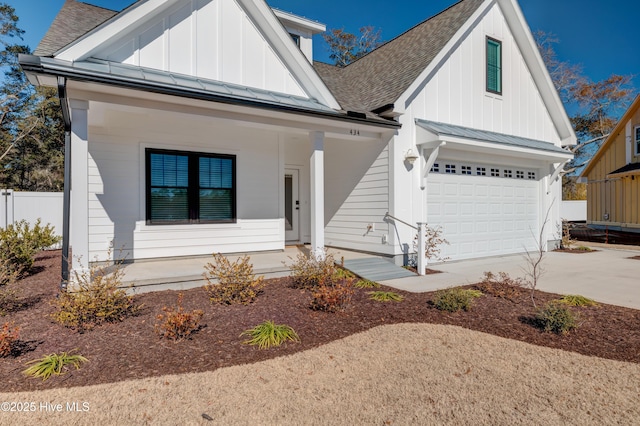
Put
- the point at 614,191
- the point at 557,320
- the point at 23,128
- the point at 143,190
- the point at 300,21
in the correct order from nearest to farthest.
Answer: the point at 557,320, the point at 143,190, the point at 300,21, the point at 614,191, the point at 23,128

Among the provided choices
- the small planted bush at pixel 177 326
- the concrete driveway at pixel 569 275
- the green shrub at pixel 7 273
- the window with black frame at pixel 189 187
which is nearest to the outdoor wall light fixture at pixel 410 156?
the concrete driveway at pixel 569 275

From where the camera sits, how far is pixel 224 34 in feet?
25.7

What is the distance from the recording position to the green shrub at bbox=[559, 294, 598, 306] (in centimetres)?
586

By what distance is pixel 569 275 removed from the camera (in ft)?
27.4

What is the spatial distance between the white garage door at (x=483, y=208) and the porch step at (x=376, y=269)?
184 cm

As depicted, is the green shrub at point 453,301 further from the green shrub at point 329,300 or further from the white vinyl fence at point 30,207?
the white vinyl fence at point 30,207

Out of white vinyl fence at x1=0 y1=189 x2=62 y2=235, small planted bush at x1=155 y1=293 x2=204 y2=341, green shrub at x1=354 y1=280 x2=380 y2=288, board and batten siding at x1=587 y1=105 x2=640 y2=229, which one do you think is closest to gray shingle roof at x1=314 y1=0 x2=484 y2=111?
green shrub at x1=354 y1=280 x2=380 y2=288

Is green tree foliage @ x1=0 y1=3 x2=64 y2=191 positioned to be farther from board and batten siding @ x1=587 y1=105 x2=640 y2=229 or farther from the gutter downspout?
board and batten siding @ x1=587 y1=105 x2=640 y2=229

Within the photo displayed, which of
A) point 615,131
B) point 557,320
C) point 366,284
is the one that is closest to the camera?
point 557,320

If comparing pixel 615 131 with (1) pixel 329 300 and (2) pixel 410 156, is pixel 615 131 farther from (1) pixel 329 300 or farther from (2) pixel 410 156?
(1) pixel 329 300

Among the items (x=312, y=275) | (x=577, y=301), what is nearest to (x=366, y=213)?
(x=312, y=275)

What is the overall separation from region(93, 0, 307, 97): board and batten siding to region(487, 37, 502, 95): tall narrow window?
5.92 m

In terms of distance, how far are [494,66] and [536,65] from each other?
1714 millimetres

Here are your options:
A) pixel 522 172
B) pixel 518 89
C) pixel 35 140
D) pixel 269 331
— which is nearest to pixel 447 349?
pixel 269 331
